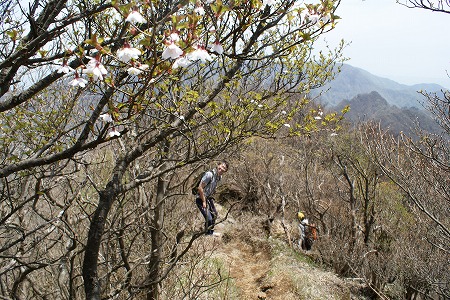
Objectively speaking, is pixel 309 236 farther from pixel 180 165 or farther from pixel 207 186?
pixel 180 165

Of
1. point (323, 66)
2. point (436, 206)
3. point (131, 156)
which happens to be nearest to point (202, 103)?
point (131, 156)

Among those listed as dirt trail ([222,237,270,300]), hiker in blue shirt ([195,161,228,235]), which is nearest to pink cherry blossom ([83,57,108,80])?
hiker in blue shirt ([195,161,228,235])

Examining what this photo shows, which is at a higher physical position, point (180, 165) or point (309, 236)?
point (180, 165)

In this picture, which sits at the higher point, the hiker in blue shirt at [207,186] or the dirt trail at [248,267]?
the hiker in blue shirt at [207,186]

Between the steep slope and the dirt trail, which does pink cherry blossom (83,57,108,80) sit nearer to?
the steep slope

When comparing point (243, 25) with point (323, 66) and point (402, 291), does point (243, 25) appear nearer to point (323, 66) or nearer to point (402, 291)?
point (323, 66)

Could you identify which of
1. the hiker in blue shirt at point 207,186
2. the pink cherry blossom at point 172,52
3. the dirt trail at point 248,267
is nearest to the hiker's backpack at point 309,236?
the dirt trail at point 248,267

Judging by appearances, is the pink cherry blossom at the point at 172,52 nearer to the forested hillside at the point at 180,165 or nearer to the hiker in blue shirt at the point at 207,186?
the forested hillside at the point at 180,165

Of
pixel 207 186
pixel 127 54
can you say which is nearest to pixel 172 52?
pixel 127 54

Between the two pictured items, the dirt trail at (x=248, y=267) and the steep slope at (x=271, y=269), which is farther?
the dirt trail at (x=248, y=267)

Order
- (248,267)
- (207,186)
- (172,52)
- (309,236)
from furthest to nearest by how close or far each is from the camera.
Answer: (309,236), (248,267), (207,186), (172,52)

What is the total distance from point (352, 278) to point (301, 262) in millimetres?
1155

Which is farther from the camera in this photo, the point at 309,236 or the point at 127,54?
the point at 309,236

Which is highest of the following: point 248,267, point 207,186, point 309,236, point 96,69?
point 96,69
